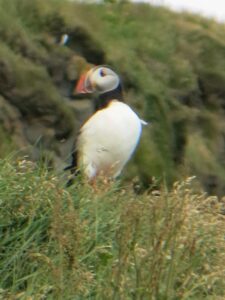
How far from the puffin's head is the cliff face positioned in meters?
0.26

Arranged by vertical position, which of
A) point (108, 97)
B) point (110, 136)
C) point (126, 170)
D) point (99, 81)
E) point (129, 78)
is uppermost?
point (129, 78)

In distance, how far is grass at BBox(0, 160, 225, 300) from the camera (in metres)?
6.77

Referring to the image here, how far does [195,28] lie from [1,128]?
7060mm

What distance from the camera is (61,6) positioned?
15180mm

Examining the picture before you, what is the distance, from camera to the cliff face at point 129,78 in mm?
13188

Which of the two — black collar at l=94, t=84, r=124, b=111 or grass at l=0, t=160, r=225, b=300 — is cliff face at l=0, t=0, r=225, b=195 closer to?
black collar at l=94, t=84, r=124, b=111

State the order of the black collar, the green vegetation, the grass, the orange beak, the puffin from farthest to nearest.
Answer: the orange beak < the black collar < the puffin < the green vegetation < the grass

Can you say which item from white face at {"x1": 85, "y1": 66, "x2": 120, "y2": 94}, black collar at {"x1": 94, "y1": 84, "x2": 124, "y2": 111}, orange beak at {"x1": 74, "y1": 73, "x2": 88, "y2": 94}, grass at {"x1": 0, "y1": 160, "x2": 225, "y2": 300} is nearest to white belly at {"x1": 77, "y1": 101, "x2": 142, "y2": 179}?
black collar at {"x1": 94, "y1": 84, "x2": 124, "y2": 111}

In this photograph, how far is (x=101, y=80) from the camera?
13133 millimetres

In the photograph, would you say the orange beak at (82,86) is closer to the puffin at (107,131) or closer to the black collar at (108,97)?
the puffin at (107,131)

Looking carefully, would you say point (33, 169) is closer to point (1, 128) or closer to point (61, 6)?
point (1, 128)

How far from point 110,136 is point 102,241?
4.54m

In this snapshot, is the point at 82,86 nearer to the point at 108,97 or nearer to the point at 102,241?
the point at 108,97

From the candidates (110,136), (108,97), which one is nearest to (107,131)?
(110,136)
